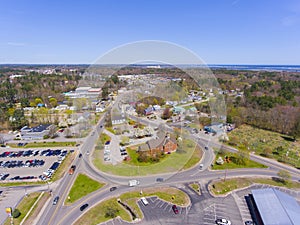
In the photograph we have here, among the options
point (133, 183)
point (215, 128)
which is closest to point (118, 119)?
point (215, 128)

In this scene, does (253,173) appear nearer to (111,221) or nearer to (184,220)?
(184,220)

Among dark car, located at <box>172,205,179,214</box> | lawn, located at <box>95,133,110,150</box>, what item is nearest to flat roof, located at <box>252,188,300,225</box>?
dark car, located at <box>172,205,179,214</box>

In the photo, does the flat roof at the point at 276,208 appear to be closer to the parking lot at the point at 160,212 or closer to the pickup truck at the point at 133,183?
the parking lot at the point at 160,212

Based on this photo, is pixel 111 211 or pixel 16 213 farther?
pixel 16 213

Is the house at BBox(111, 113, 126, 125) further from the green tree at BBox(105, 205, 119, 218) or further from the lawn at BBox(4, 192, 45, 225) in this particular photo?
the green tree at BBox(105, 205, 119, 218)

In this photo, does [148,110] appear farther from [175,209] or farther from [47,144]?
[175,209]

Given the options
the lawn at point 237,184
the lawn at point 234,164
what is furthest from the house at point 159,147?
the lawn at point 237,184
